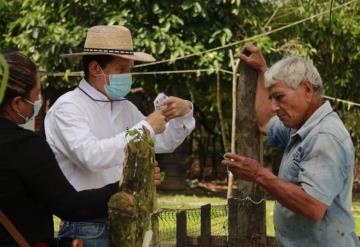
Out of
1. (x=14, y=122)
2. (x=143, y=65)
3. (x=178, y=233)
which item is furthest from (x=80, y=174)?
(x=143, y=65)

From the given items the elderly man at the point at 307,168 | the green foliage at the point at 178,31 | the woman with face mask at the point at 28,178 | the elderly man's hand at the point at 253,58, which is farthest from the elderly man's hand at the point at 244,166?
the green foliage at the point at 178,31

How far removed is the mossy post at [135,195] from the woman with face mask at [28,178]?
201 millimetres

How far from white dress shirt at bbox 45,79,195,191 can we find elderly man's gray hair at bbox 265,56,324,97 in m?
0.61

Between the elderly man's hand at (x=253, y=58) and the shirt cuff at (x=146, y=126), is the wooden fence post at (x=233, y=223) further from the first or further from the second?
the shirt cuff at (x=146, y=126)

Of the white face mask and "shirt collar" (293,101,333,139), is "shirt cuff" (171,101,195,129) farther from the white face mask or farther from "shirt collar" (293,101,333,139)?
"shirt collar" (293,101,333,139)

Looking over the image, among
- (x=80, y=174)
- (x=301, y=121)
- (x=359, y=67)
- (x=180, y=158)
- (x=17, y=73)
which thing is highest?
(x=17, y=73)

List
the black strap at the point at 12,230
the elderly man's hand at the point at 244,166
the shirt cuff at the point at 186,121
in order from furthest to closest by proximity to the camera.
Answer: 1. the shirt cuff at the point at 186,121
2. the elderly man's hand at the point at 244,166
3. the black strap at the point at 12,230

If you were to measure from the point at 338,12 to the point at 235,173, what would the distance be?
9857 mm

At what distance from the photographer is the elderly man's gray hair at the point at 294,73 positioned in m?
3.43

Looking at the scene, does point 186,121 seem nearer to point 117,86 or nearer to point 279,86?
point 117,86

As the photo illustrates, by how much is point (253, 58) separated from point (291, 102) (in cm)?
79

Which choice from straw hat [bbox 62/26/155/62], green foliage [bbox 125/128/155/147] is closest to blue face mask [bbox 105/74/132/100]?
straw hat [bbox 62/26/155/62]

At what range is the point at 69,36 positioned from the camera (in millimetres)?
11148

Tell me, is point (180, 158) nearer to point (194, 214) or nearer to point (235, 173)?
point (194, 214)
